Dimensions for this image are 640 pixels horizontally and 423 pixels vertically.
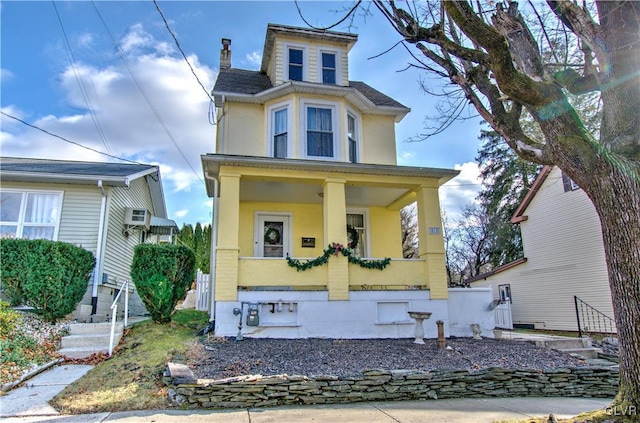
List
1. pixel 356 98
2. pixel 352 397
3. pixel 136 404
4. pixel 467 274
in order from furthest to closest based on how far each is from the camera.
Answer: pixel 467 274
pixel 356 98
pixel 352 397
pixel 136 404

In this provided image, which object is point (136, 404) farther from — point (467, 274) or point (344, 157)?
point (467, 274)

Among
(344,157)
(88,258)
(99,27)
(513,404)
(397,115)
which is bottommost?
(513,404)

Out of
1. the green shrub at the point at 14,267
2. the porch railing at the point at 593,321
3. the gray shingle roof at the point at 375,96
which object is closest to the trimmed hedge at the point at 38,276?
the green shrub at the point at 14,267

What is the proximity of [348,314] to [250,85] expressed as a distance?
7337 millimetres

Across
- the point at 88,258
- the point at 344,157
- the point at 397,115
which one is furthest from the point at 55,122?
the point at 397,115

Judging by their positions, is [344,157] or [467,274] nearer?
[344,157]

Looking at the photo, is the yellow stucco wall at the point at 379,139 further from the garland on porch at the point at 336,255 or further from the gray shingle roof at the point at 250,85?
the garland on porch at the point at 336,255

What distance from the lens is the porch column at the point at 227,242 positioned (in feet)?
27.8

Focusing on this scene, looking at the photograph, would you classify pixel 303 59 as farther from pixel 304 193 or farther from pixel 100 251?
pixel 100 251

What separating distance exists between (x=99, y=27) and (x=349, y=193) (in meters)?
8.32

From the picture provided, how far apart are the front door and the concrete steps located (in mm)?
4348

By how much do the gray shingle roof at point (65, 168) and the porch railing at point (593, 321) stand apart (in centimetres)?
1409

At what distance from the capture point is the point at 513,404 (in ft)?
18.9

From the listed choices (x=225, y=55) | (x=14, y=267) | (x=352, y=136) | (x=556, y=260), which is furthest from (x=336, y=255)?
(x=556, y=260)
